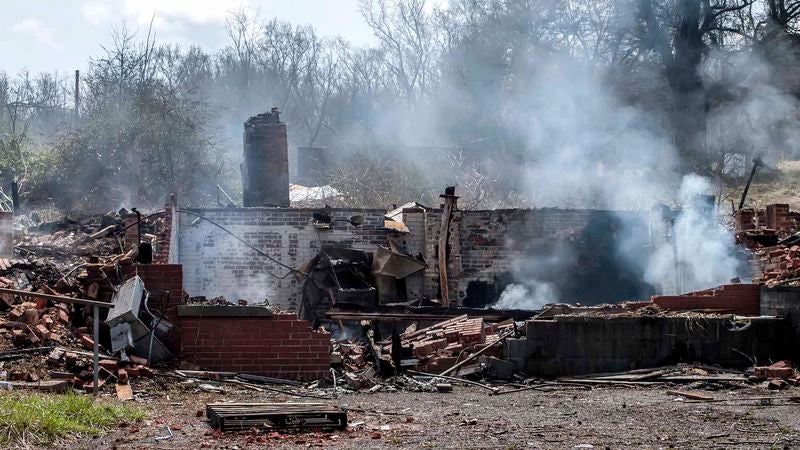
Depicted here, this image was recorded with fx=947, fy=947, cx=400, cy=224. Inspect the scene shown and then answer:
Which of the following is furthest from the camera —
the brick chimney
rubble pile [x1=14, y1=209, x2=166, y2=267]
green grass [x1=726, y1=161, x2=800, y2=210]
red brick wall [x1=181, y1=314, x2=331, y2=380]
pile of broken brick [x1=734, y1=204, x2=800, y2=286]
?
green grass [x1=726, y1=161, x2=800, y2=210]

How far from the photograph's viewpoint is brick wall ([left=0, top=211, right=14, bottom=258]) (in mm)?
16938

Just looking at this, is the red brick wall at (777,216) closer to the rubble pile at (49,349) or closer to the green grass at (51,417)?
the rubble pile at (49,349)

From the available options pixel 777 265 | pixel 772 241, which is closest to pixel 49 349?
pixel 777 265

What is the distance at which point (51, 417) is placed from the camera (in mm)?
7207

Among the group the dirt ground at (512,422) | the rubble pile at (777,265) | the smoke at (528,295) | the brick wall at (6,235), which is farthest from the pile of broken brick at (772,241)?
the brick wall at (6,235)

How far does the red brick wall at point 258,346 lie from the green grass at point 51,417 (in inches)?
123

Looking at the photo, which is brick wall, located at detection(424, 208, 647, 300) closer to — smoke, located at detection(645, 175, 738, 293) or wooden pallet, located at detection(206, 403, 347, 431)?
smoke, located at detection(645, 175, 738, 293)

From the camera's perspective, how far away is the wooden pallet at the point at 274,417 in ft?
26.0

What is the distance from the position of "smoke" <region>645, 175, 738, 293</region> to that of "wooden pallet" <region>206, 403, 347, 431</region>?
12082 millimetres

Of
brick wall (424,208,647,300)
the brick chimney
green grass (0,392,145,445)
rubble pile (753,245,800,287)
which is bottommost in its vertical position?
green grass (0,392,145,445)

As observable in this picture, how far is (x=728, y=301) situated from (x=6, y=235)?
12.4 metres

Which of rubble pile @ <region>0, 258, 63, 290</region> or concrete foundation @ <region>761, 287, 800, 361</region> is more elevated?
rubble pile @ <region>0, 258, 63, 290</region>

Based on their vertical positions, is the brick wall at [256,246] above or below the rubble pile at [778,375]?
above

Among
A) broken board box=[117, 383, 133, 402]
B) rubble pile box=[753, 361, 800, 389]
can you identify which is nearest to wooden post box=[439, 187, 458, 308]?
rubble pile box=[753, 361, 800, 389]
